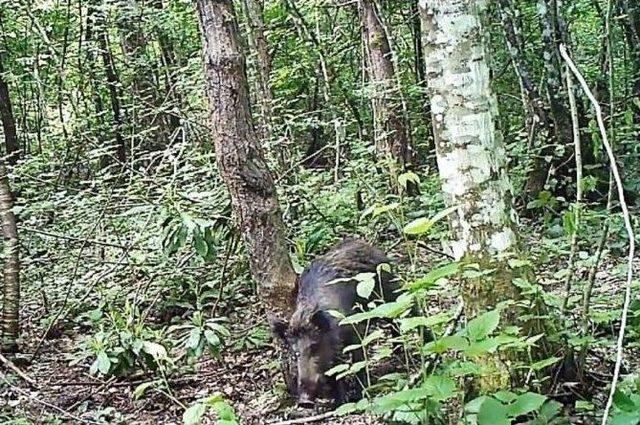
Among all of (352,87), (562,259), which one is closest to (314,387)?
(562,259)

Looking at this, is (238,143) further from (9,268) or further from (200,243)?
(9,268)

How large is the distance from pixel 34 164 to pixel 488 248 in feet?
19.6

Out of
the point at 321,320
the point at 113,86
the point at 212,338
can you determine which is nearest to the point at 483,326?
the point at 321,320

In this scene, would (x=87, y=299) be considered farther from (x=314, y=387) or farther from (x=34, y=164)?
(x=314, y=387)

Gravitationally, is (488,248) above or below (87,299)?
above

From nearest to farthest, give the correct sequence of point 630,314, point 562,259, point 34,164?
point 630,314 → point 562,259 → point 34,164

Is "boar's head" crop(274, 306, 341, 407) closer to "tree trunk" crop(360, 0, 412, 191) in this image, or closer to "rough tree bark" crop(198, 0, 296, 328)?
"rough tree bark" crop(198, 0, 296, 328)

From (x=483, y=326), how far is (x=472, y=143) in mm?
1014

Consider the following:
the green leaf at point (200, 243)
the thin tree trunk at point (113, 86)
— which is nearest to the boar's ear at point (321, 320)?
the green leaf at point (200, 243)

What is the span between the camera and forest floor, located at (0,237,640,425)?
479 centimetres

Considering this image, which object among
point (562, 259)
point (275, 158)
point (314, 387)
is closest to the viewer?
point (314, 387)

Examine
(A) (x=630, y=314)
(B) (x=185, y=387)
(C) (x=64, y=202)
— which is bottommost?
(B) (x=185, y=387)

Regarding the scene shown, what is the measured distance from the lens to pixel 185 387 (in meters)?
5.32

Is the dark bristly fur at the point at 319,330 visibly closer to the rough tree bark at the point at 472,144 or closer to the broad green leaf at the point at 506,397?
the rough tree bark at the point at 472,144
